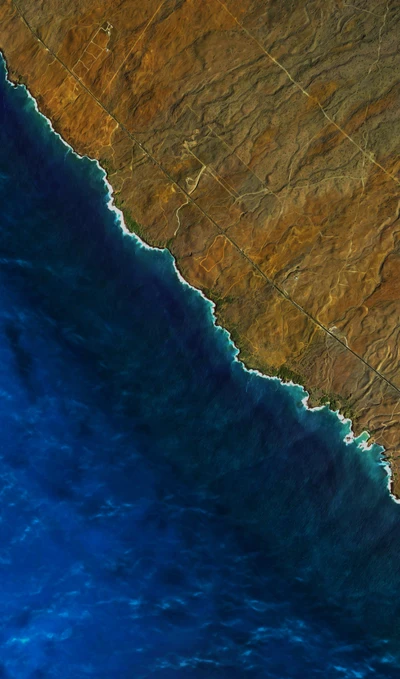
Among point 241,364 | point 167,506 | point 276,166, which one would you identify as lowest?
point 167,506

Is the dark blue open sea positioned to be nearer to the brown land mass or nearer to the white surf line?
the white surf line

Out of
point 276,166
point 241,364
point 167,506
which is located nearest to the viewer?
point 167,506

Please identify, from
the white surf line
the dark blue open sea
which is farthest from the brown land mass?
the dark blue open sea

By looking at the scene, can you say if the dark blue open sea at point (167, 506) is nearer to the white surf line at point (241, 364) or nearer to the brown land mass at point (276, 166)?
the white surf line at point (241, 364)

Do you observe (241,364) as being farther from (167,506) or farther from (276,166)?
(276,166)

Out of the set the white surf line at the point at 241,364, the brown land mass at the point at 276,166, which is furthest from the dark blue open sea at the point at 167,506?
the brown land mass at the point at 276,166

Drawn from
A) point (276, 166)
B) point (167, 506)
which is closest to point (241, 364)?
point (167, 506)
